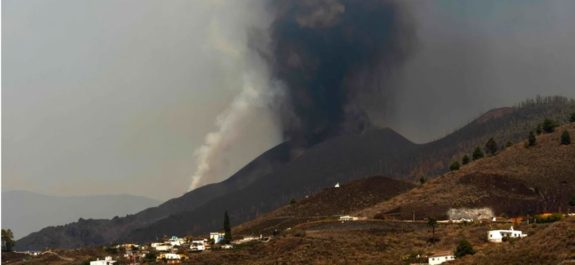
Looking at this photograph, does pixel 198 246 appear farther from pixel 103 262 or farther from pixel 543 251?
pixel 543 251

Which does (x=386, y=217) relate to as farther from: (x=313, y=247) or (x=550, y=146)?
(x=550, y=146)

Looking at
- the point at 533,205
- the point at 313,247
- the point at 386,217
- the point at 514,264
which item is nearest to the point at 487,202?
the point at 533,205

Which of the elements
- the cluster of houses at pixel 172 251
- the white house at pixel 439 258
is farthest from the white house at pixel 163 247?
the white house at pixel 439 258

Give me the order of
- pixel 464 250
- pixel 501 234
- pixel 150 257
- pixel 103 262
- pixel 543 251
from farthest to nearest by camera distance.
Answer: pixel 103 262 → pixel 150 257 → pixel 501 234 → pixel 464 250 → pixel 543 251

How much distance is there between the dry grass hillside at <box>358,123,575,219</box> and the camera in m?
155

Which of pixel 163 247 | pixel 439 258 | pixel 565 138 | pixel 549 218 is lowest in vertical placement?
pixel 439 258

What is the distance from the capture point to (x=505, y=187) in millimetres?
164000

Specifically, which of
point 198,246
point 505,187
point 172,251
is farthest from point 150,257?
point 505,187

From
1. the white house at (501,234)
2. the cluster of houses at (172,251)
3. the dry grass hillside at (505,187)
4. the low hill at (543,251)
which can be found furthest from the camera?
the dry grass hillside at (505,187)

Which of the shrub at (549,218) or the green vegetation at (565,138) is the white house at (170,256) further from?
the green vegetation at (565,138)

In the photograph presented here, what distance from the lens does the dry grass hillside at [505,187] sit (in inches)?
6097

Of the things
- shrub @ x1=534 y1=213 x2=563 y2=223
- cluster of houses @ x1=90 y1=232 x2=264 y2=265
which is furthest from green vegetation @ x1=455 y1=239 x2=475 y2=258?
cluster of houses @ x1=90 y1=232 x2=264 y2=265

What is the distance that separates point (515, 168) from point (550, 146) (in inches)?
591

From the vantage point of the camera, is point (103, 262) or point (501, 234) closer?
point (501, 234)
